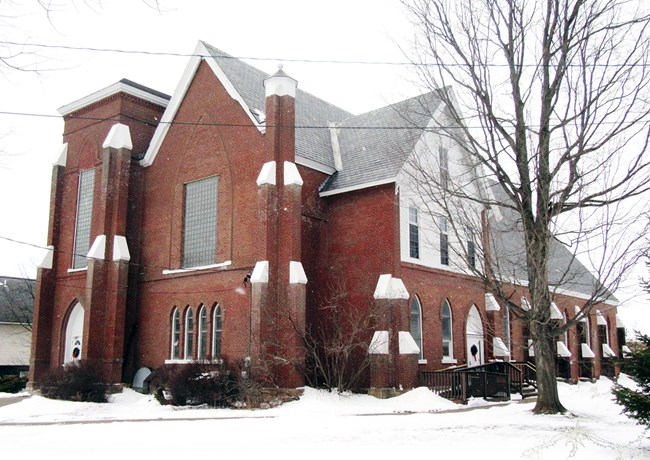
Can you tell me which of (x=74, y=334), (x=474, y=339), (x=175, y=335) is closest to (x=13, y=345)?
(x=74, y=334)

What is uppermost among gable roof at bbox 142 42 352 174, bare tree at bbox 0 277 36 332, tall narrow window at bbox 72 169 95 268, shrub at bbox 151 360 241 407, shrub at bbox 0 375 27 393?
gable roof at bbox 142 42 352 174

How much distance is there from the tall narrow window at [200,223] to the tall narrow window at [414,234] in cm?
757

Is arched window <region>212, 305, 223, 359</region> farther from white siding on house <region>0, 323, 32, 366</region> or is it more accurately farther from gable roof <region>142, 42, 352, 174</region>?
white siding on house <region>0, 323, 32, 366</region>

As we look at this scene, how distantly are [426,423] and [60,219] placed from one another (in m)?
21.6

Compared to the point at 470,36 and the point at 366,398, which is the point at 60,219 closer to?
the point at 366,398

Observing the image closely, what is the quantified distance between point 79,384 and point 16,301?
2582cm

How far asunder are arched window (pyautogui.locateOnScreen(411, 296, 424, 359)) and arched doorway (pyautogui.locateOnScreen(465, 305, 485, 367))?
11.0ft

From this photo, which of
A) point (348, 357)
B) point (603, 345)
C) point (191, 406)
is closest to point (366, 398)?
point (348, 357)

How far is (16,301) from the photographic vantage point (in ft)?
147

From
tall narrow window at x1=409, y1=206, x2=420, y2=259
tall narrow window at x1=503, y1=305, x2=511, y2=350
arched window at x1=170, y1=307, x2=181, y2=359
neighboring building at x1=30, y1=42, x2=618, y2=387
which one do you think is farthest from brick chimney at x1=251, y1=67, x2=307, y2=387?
tall narrow window at x1=503, y1=305, x2=511, y2=350

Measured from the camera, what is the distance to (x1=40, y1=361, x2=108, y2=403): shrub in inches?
890

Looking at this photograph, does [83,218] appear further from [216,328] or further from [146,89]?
[216,328]

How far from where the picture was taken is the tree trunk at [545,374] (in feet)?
53.2

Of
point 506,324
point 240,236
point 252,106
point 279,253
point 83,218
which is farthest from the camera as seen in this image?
point 506,324
